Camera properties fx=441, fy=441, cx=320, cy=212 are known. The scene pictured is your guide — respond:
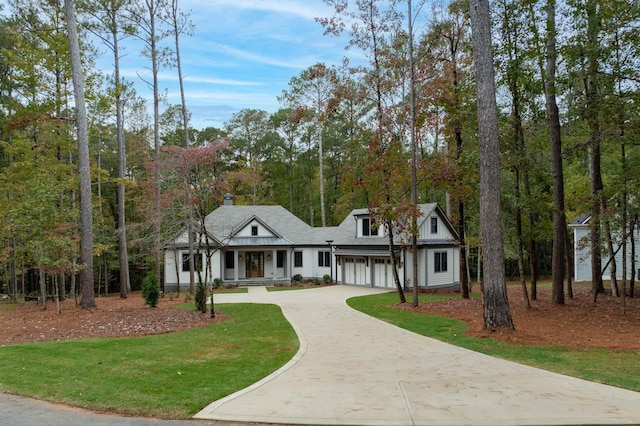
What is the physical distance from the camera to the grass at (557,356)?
22.0 ft

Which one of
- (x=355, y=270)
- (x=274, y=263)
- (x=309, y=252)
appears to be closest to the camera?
(x=355, y=270)

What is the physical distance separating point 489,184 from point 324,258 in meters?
19.8

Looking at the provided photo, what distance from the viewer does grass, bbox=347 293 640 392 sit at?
672cm

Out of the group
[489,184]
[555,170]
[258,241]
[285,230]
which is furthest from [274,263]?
[489,184]

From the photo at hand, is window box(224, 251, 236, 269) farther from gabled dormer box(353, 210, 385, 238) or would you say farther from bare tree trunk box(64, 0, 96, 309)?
bare tree trunk box(64, 0, 96, 309)

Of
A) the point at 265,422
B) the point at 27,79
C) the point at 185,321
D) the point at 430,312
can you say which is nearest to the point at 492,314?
the point at 430,312

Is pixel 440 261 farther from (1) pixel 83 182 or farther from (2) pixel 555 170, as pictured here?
(1) pixel 83 182

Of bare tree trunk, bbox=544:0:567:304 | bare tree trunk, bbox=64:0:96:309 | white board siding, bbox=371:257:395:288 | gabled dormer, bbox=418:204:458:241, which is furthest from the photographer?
gabled dormer, bbox=418:204:458:241

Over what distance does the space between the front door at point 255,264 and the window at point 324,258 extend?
385cm

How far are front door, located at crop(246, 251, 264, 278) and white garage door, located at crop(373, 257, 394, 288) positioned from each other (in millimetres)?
8273

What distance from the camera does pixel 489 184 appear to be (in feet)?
32.7

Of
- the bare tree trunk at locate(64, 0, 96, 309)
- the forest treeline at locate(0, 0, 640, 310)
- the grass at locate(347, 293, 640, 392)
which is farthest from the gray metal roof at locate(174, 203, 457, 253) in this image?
the grass at locate(347, 293, 640, 392)

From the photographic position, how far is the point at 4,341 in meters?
10.1

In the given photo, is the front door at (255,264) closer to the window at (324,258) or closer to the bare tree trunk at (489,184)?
the window at (324,258)
